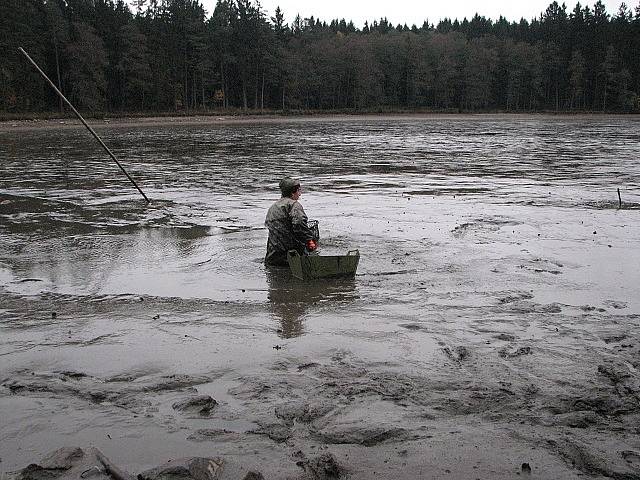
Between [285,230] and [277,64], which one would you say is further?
[277,64]

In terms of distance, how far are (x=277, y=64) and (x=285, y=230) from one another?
9125cm

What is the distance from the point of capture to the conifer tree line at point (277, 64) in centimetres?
7588

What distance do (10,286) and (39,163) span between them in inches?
757

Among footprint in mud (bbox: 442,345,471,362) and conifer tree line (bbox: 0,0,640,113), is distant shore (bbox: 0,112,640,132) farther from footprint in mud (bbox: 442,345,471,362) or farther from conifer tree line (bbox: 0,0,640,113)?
footprint in mud (bbox: 442,345,471,362)

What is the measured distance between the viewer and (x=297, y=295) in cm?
823

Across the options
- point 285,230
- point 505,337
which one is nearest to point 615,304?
point 505,337

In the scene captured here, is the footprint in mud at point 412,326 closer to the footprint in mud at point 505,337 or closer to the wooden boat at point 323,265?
the footprint in mud at point 505,337

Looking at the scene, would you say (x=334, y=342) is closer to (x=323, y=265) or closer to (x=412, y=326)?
(x=412, y=326)

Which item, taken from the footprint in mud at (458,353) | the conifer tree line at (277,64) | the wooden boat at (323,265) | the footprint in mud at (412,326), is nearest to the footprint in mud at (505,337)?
the footprint in mud at (458,353)

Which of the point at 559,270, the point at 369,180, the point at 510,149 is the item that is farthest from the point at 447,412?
the point at 510,149

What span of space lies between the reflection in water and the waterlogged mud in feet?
0.13

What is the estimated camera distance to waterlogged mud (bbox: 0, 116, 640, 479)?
450cm

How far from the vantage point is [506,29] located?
167 m

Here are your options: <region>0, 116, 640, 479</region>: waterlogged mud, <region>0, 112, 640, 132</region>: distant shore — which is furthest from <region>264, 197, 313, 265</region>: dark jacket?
<region>0, 112, 640, 132</region>: distant shore
